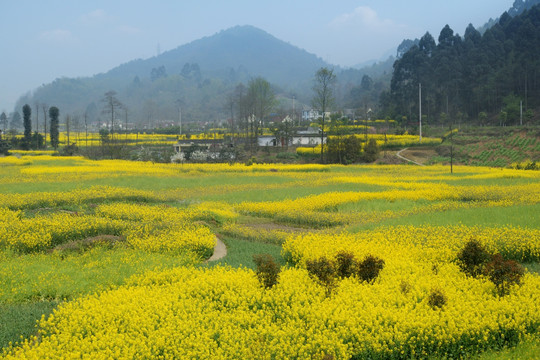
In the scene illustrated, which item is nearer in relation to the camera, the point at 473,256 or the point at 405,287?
the point at 405,287

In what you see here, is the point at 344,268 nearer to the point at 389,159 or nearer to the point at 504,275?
the point at 504,275

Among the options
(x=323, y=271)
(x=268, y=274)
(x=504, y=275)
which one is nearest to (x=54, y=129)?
(x=268, y=274)

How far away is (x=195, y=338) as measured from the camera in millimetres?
6613

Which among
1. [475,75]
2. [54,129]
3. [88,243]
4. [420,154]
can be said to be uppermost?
[475,75]

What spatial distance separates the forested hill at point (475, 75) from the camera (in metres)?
63.4

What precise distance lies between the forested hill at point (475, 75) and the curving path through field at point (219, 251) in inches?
2132

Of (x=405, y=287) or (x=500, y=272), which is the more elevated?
(x=500, y=272)

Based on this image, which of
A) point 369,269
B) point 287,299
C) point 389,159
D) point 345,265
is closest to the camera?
point 287,299

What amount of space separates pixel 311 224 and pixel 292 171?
67.2 feet

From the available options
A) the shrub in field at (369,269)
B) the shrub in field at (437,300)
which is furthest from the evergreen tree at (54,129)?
the shrub in field at (437,300)

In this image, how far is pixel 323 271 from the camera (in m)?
8.68

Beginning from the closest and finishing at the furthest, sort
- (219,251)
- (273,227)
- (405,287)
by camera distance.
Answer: (405,287) < (219,251) < (273,227)

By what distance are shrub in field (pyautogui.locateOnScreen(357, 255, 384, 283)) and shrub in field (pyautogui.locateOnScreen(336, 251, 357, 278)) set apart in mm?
248

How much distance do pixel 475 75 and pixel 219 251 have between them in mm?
66664
